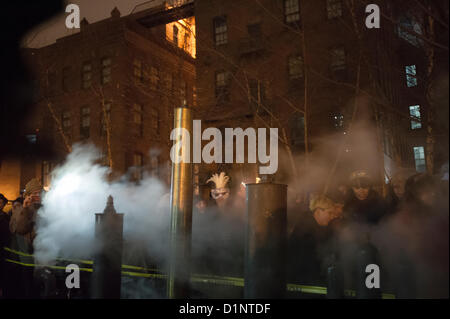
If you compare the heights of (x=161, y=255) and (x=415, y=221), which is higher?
(x=415, y=221)

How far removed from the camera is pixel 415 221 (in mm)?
2664

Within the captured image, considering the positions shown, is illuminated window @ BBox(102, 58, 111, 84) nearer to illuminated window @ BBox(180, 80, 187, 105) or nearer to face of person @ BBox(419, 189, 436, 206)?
illuminated window @ BBox(180, 80, 187, 105)

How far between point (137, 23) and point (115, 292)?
22378mm

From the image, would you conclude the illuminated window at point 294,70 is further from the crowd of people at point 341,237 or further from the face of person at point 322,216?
the face of person at point 322,216

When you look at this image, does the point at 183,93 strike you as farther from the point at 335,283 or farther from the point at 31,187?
the point at 335,283

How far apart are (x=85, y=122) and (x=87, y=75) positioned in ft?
10.4

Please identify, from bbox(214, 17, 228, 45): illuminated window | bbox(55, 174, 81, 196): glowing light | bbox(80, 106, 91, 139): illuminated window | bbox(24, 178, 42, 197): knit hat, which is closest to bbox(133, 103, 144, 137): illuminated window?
bbox(80, 106, 91, 139): illuminated window

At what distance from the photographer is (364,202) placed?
4164 mm

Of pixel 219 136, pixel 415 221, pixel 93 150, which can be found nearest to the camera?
pixel 415 221

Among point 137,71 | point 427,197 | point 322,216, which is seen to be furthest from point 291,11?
point 427,197

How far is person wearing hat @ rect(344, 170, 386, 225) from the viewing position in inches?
149

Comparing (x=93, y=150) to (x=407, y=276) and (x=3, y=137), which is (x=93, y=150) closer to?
(x=3, y=137)

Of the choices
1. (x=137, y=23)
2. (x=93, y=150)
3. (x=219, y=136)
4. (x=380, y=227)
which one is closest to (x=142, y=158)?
(x=93, y=150)
